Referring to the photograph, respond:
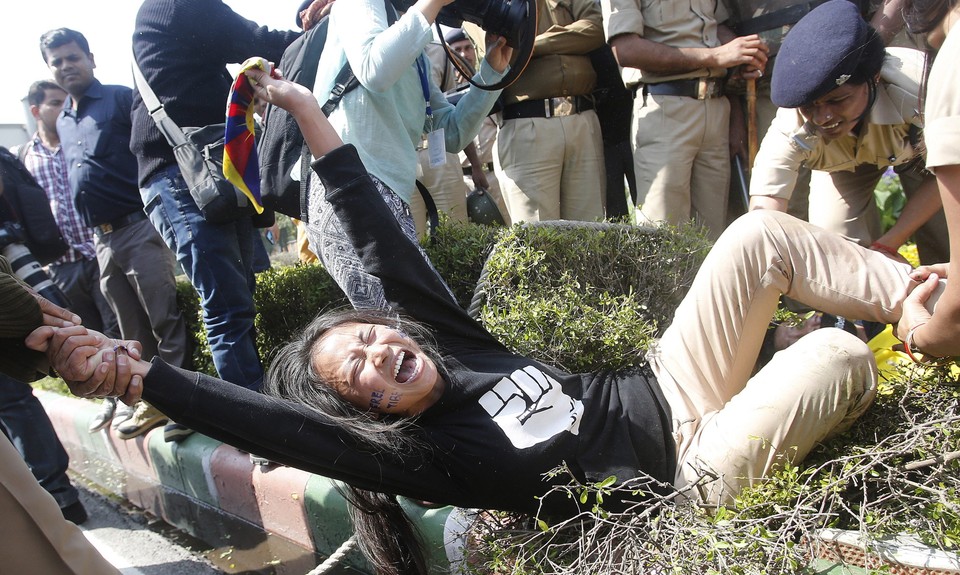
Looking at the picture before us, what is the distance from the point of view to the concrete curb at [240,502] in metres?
3.19

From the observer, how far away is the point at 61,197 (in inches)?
216

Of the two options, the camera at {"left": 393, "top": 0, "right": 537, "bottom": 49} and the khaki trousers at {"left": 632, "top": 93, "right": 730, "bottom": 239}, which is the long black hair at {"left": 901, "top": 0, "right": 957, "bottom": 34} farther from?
the khaki trousers at {"left": 632, "top": 93, "right": 730, "bottom": 239}

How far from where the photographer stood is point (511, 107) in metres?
4.43

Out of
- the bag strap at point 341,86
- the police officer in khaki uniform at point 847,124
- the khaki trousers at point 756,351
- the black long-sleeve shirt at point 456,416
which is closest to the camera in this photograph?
the black long-sleeve shirt at point 456,416

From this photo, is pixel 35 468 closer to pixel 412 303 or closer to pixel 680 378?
pixel 412 303

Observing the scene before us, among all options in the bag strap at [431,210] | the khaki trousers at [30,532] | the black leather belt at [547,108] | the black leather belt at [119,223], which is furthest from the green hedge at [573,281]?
the black leather belt at [119,223]

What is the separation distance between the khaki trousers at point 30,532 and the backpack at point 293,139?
1.45m

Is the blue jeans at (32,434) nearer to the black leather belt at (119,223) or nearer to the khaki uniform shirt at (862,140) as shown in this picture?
the black leather belt at (119,223)

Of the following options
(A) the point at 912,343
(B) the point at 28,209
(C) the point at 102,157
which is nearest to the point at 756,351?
(A) the point at 912,343

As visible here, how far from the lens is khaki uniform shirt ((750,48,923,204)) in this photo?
274 centimetres

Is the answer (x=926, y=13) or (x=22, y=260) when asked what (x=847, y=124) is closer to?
(x=926, y=13)

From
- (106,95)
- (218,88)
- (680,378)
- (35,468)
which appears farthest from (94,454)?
(680,378)

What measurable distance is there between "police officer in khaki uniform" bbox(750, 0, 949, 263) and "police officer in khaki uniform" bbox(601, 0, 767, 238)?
0.83 m

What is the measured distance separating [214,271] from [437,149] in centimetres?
129
